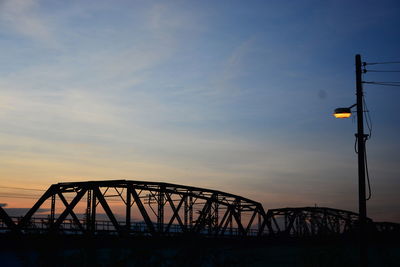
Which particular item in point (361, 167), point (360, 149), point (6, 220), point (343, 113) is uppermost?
point (343, 113)

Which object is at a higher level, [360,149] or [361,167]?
[360,149]

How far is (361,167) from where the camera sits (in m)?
18.9

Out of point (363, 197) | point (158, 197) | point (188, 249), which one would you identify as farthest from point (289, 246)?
point (188, 249)

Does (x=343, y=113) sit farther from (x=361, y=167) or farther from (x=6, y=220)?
(x=6, y=220)

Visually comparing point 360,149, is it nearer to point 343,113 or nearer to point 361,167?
point 361,167

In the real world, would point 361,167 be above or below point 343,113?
below

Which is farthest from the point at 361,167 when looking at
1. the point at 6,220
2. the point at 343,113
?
the point at 6,220

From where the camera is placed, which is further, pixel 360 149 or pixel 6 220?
pixel 6 220

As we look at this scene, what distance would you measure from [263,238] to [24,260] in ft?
215

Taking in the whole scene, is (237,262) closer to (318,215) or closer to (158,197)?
(158,197)

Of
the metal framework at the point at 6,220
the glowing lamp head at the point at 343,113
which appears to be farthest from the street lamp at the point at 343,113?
the metal framework at the point at 6,220

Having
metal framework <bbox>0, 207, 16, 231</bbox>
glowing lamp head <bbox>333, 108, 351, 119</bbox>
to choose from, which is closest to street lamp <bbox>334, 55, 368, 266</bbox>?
glowing lamp head <bbox>333, 108, 351, 119</bbox>

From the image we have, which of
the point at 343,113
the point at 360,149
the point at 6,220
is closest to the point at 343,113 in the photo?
the point at 343,113

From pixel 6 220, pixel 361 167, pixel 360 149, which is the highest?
pixel 360 149
